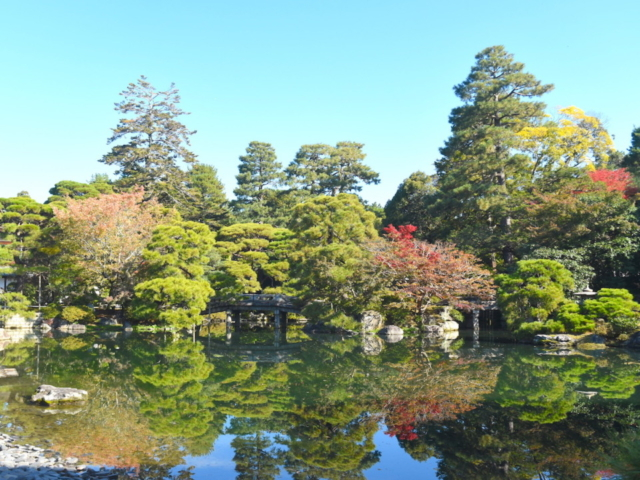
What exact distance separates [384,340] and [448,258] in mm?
4679

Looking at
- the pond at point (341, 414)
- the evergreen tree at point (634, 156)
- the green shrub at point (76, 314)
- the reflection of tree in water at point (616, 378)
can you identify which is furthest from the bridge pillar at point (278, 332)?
the evergreen tree at point (634, 156)

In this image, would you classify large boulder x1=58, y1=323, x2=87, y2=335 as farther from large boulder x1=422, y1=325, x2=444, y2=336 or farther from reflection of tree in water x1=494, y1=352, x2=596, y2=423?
reflection of tree in water x1=494, y1=352, x2=596, y2=423

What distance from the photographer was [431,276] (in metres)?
20.9

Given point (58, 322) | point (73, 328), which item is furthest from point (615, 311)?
point (58, 322)

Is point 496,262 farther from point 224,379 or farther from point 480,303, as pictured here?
point 224,379

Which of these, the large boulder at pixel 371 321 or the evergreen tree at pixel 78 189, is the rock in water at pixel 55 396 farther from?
the evergreen tree at pixel 78 189

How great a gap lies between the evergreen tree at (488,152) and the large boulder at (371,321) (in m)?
5.45

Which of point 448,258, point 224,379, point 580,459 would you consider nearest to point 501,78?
point 448,258

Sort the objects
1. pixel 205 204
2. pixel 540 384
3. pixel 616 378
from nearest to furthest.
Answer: pixel 540 384
pixel 616 378
pixel 205 204

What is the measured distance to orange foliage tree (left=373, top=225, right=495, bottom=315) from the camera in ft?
69.4

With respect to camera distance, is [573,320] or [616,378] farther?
[573,320]

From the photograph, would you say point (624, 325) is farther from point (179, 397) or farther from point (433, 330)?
point (179, 397)

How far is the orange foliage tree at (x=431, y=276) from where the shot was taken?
21.1m

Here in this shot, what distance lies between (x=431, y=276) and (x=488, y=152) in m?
8.03
